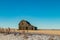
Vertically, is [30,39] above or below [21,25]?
below

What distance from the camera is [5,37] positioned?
11.4 m

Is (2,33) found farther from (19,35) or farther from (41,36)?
(41,36)

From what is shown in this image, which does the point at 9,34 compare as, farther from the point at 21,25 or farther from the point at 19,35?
the point at 21,25

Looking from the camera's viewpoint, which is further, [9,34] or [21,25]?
[21,25]

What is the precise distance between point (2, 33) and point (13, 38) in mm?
1329

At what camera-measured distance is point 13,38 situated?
11094mm

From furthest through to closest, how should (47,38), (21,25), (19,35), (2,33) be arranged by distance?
(21,25), (2,33), (19,35), (47,38)

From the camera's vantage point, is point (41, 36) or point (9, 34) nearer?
point (41, 36)

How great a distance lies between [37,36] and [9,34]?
6.29ft

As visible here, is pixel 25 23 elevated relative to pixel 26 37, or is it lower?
elevated

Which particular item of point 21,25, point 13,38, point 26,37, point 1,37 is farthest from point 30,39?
point 21,25

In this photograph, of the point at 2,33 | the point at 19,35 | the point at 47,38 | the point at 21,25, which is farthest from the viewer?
the point at 21,25

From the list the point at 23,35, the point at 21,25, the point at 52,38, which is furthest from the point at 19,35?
the point at 21,25

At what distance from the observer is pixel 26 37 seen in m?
10.9
